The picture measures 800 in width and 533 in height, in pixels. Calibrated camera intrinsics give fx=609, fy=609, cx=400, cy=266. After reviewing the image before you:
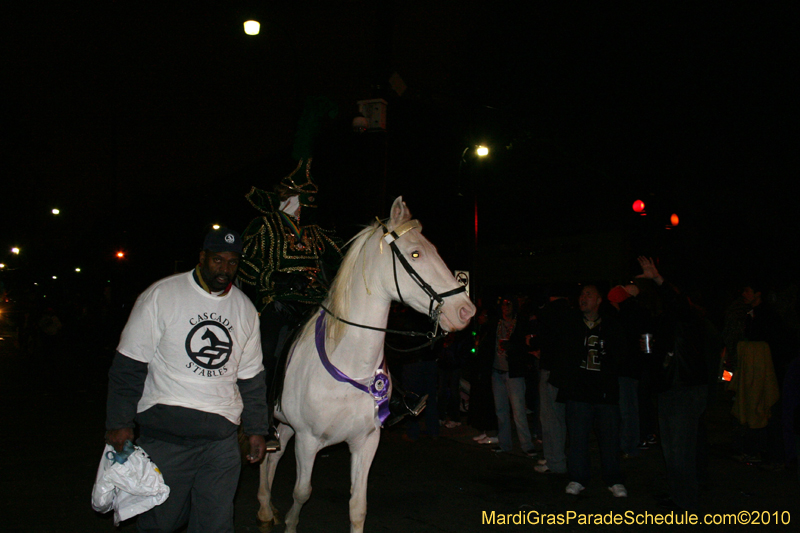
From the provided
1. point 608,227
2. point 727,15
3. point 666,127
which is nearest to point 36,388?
point 666,127

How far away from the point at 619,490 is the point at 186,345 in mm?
4905

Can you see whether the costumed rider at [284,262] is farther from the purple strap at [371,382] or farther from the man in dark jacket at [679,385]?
the man in dark jacket at [679,385]

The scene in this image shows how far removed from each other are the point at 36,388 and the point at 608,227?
19.1 m

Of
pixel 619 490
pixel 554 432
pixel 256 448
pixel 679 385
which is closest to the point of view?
pixel 256 448

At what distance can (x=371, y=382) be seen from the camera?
4.51 m

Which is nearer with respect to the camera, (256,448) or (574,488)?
(256,448)

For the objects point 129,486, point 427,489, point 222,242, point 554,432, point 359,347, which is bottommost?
point 427,489

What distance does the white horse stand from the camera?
4.26m

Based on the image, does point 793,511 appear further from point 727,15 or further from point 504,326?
point 727,15

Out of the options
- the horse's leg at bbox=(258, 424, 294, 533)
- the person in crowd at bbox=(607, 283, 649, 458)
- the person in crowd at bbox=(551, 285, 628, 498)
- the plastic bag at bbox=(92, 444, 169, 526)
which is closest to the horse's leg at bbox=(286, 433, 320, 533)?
the horse's leg at bbox=(258, 424, 294, 533)

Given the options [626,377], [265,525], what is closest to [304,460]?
[265,525]

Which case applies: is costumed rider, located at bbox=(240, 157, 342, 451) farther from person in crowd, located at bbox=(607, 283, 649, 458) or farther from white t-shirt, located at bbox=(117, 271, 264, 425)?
person in crowd, located at bbox=(607, 283, 649, 458)

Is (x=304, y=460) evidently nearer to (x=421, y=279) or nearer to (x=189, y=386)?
(x=189, y=386)

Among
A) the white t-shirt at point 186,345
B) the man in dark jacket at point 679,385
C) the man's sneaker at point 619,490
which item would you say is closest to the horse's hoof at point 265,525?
the white t-shirt at point 186,345
